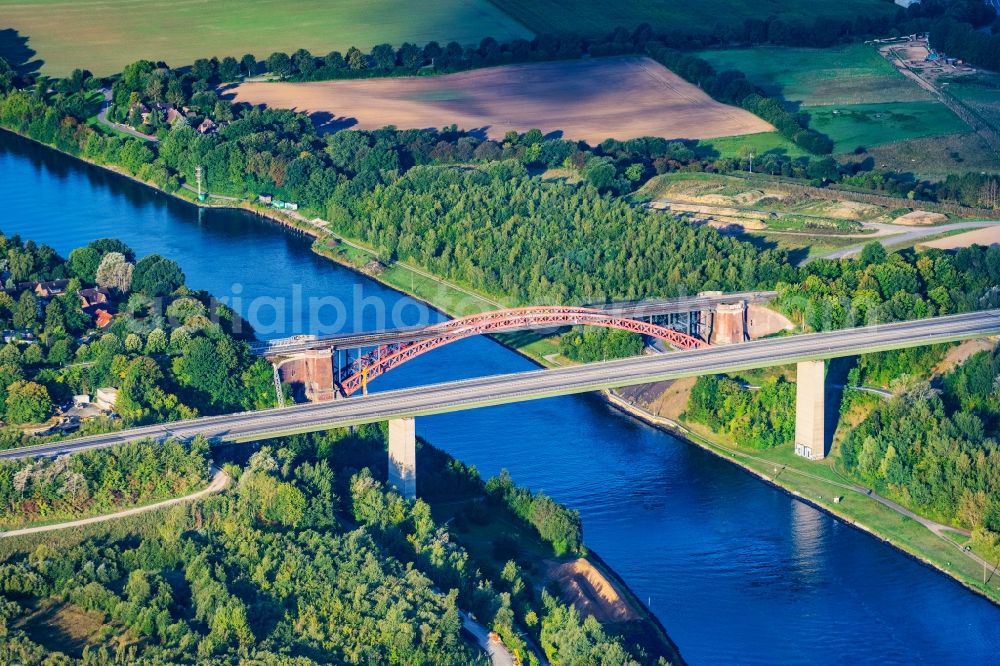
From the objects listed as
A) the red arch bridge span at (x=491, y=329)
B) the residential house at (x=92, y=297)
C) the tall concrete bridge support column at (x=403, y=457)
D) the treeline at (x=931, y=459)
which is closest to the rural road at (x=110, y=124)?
the residential house at (x=92, y=297)

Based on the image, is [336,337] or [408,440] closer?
[408,440]

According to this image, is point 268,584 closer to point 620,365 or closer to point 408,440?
point 408,440

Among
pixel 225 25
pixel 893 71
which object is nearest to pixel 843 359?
pixel 893 71

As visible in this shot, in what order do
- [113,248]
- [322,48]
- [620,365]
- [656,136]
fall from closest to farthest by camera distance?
[620,365] → [113,248] → [656,136] → [322,48]

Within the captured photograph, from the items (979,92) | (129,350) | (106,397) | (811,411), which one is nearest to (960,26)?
(979,92)

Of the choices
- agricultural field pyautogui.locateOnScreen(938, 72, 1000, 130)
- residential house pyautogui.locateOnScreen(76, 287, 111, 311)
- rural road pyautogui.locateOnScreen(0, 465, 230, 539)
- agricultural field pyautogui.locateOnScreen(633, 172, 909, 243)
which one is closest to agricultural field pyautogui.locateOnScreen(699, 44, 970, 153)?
agricultural field pyautogui.locateOnScreen(938, 72, 1000, 130)

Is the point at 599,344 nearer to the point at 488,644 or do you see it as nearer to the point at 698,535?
the point at 698,535

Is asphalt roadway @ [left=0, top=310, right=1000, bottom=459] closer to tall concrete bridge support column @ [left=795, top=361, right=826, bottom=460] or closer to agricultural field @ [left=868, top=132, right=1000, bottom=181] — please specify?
tall concrete bridge support column @ [left=795, top=361, right=826, bottom=460]

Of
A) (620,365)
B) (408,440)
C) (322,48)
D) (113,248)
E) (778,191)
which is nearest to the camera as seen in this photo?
(408,440)

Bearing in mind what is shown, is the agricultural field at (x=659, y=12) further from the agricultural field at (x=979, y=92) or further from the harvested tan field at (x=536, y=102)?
the agricultural field at (x=979, y=92)
